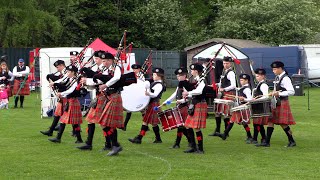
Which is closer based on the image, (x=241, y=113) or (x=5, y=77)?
(x=241, y=113)

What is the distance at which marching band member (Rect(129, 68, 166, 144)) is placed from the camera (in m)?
12.6

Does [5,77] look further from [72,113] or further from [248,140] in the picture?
[248,140]

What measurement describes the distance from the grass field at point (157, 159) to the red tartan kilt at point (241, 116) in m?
0.43

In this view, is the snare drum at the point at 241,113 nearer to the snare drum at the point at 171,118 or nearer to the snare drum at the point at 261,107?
the snare drum at the point at 261,107

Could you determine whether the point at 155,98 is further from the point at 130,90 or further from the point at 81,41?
the point at 81,41

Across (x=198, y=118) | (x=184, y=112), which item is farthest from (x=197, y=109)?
(x=184, y=112)

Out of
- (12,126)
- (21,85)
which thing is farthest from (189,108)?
(21,85)

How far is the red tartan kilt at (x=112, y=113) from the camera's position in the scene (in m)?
10.9

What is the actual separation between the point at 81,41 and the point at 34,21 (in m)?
6.92

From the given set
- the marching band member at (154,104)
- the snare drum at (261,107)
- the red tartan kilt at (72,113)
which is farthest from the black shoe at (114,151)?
the snare drum at (261,107)

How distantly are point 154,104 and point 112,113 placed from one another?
6.76ft

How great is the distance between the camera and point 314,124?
1630cm

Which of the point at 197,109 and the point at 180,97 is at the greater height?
the point at 180,97

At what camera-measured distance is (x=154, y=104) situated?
1284cm
